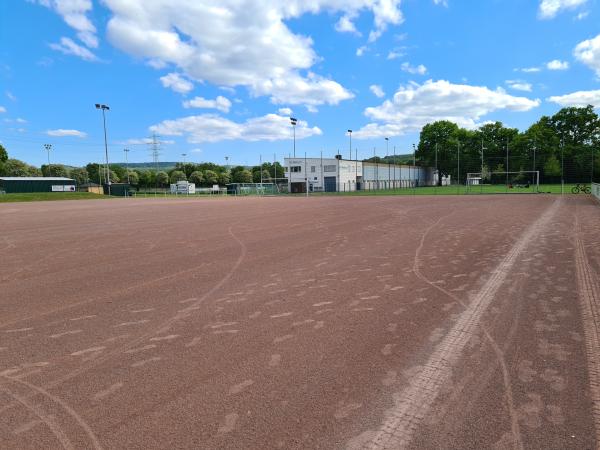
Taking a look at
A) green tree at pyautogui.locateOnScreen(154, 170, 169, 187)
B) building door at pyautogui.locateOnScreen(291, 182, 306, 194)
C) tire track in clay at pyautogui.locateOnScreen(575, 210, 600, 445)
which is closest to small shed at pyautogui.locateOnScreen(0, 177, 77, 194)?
building door at pyautogui.locateOnScreen(291, 182, 306, 194)

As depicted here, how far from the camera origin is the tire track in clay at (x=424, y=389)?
8.87ft

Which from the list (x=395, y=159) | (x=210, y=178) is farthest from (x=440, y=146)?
(x=210, y=178)

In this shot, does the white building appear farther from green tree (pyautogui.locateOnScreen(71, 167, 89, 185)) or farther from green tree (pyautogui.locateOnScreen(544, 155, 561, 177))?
green tree (pyautogui.locateOnScreen(71, 167, 89, 185))

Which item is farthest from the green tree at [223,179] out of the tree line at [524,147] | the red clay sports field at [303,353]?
the red clay sports field at [303,353]

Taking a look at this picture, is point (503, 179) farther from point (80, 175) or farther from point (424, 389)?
point (80, 175)

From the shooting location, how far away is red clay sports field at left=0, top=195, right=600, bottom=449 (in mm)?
2805

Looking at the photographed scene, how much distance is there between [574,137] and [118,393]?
10464cm

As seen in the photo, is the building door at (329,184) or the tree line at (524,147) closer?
the tree line at (524,147)

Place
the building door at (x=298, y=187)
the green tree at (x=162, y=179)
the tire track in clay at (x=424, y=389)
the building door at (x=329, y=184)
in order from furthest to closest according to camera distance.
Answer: the green tree at (x=162, y=179), the building door at (x=298, y=187), the building door at (x=329, y=184), the tire track in clay at (x=424, y=389)

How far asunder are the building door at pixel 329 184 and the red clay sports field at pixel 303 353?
2680 inches

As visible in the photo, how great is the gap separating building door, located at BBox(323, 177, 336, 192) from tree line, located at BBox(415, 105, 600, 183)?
26.2 meters

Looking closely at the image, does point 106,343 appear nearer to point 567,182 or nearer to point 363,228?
point 363,228

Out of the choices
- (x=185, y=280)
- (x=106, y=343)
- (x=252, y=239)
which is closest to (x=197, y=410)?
(x=106, y=343)

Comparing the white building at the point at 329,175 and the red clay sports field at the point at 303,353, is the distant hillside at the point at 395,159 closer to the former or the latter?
the white building at the point at 329,175
